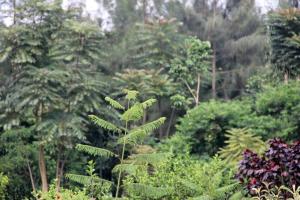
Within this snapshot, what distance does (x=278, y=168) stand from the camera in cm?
566

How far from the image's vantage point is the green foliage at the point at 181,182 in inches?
238

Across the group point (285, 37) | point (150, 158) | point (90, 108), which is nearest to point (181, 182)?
point (150, 158)

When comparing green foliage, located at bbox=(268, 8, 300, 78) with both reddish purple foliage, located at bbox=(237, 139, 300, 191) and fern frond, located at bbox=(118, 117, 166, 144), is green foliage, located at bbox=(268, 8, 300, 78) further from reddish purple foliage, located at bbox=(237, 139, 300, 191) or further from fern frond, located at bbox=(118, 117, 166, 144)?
fern frond, located at bbox=(118, 117, 166, 144)

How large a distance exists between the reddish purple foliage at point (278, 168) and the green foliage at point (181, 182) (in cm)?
56

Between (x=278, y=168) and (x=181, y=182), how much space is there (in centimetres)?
142

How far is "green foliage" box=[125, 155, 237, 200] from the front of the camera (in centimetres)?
604

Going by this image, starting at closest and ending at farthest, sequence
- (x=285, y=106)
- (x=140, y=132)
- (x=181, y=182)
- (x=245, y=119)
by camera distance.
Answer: (x=140, y=132) → (x=181, y=182) → (x=285, y=106) → (x=245, y=119)

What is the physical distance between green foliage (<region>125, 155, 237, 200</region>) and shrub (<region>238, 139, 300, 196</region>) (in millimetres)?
562

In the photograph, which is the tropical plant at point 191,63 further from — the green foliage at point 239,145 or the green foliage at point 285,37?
the green foliage at point 239,145

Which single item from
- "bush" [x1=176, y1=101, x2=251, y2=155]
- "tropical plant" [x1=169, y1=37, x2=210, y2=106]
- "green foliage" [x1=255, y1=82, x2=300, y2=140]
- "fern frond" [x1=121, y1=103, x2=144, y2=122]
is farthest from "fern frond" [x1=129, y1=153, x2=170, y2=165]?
"tropical plant" [x1=169, y1=37, x2=210, y2=106]

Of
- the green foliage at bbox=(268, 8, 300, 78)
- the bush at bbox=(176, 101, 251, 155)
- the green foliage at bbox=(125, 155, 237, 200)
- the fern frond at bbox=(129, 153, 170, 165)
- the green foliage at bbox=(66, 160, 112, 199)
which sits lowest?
the bush at bbox=(176, 101, 251, 155)

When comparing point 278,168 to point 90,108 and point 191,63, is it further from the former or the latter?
point 191,63

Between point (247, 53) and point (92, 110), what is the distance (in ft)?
33.4

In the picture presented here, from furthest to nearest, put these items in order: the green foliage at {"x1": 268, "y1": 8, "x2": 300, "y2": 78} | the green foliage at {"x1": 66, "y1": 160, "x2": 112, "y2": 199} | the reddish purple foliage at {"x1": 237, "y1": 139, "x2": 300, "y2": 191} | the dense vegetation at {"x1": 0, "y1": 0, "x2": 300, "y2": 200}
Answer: the green foliage at {"x1": 268, "y1": 8, "x2": 300, "y2": 78} < the dense vegetation at {"x1": 0, "y1": 0, "x2": 300, "y2": 200} < the reddish purple foliage at {"x1": 237, "y1": 139, "x2": 300, "y2": 191} < the green foliage at {"x1": 66, "y1": 160, "x2": 112, "y2": 199}
